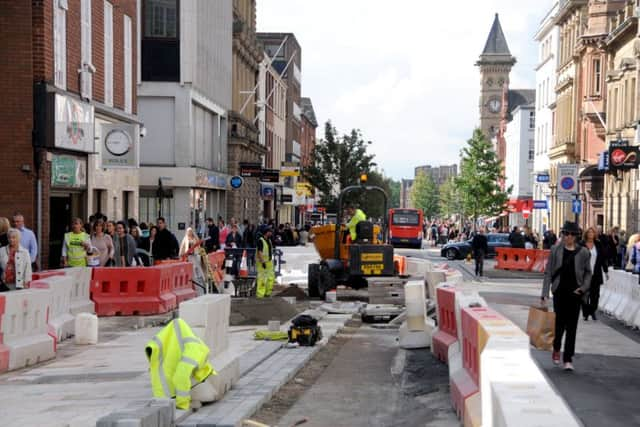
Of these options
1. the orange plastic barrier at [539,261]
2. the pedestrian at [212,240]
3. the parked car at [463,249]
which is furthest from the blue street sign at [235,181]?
the orange plastic barrier at [539,261]

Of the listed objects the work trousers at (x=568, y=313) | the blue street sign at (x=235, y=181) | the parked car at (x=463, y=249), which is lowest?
the parked car at (x=463, y=249)

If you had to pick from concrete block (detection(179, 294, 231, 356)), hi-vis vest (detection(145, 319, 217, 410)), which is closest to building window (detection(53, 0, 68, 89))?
concrete block (detection(179, 294, 231, 356))

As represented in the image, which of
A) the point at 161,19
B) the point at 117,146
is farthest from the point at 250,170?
the point at 117,146

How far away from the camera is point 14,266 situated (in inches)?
569

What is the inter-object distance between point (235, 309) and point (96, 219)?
471 centimetres

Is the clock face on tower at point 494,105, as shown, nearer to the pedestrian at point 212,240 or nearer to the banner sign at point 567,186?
the banner sign at point 567,186

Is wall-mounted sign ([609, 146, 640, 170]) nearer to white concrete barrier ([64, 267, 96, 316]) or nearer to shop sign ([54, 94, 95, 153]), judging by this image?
shop sign ([54, 94, 95, 153])

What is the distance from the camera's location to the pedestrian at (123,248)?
21.5 metres

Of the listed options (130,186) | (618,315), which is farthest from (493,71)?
(618,315)

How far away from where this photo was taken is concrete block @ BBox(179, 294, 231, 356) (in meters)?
9.98

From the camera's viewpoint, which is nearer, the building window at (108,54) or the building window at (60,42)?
the building window at (60,42)

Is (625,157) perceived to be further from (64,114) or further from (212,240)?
(64,114)

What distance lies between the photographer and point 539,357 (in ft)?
45.9

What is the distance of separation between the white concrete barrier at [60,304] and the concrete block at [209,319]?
187 inches
